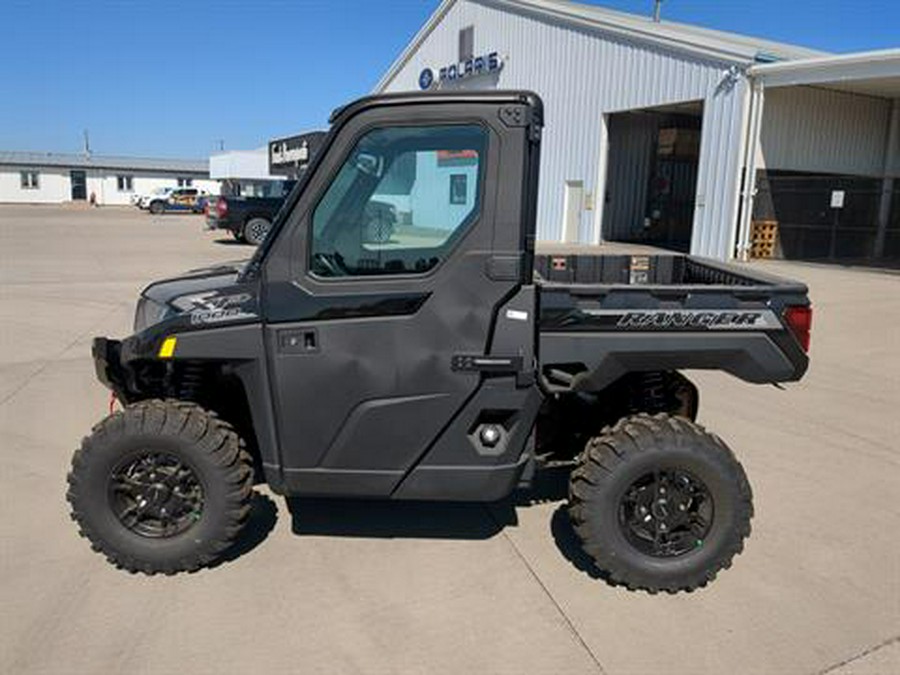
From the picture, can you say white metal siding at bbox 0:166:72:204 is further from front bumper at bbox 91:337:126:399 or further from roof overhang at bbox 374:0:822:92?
front bumper at bbox 91:337:126:399

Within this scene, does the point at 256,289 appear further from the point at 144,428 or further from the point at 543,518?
the point at 543,518

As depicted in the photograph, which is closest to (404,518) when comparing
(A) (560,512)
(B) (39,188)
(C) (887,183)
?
(A) (560,512)

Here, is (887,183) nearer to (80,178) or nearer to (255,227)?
(255,227)

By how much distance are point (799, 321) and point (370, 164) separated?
213cm

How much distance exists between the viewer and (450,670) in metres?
2.88

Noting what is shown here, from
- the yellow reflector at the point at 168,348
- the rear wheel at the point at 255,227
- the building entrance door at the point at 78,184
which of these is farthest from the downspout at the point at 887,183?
the building entrance door at the point at 78,184

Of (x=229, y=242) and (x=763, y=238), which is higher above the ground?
(x=763, y=238)

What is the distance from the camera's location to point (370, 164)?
10.6 ft

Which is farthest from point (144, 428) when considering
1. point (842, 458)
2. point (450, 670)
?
point (842, 458)

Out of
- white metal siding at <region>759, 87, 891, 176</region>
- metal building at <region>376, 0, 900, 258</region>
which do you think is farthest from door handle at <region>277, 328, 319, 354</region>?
white metal siding at <region>759, 87, 891, 176</region>

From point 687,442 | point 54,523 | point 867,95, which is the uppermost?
point 867,95

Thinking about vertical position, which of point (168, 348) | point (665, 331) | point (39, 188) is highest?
point (39, 188)

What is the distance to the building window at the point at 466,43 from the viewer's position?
29484mm

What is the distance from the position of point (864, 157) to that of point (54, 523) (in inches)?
1015
